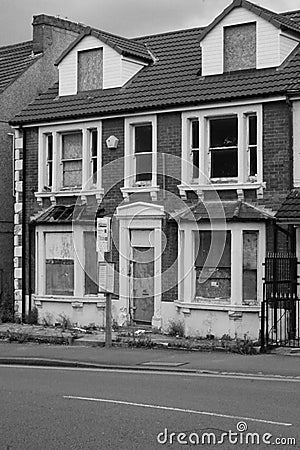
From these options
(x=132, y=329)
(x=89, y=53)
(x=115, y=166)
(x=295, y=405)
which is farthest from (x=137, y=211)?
(x=295, y=405)

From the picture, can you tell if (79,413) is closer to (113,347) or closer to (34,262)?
(113,347)

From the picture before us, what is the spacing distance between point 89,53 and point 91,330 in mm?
7557

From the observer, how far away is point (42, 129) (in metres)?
24.4

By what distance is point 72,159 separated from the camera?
23906 mm

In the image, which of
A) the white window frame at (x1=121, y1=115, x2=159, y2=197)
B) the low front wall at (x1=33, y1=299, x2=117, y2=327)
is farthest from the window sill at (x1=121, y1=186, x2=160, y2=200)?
the low front wall at (x1=33, y1=299, x2=117, y2=327)

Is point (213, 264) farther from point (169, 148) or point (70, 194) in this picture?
point (70, 194)

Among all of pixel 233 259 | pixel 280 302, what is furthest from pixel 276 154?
pixel 280 302

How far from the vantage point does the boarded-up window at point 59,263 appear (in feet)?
78.3

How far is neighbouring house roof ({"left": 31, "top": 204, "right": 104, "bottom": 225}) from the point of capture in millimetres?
23281

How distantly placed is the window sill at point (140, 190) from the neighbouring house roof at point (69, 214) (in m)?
0.96

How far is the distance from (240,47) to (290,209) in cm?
472

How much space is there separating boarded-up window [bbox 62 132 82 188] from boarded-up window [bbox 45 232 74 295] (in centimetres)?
148

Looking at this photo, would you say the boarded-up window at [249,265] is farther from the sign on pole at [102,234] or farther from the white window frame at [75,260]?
the white window frame at [75,260]

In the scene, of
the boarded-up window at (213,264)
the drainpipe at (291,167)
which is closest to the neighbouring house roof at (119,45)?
the drainpipe at (291,167)
